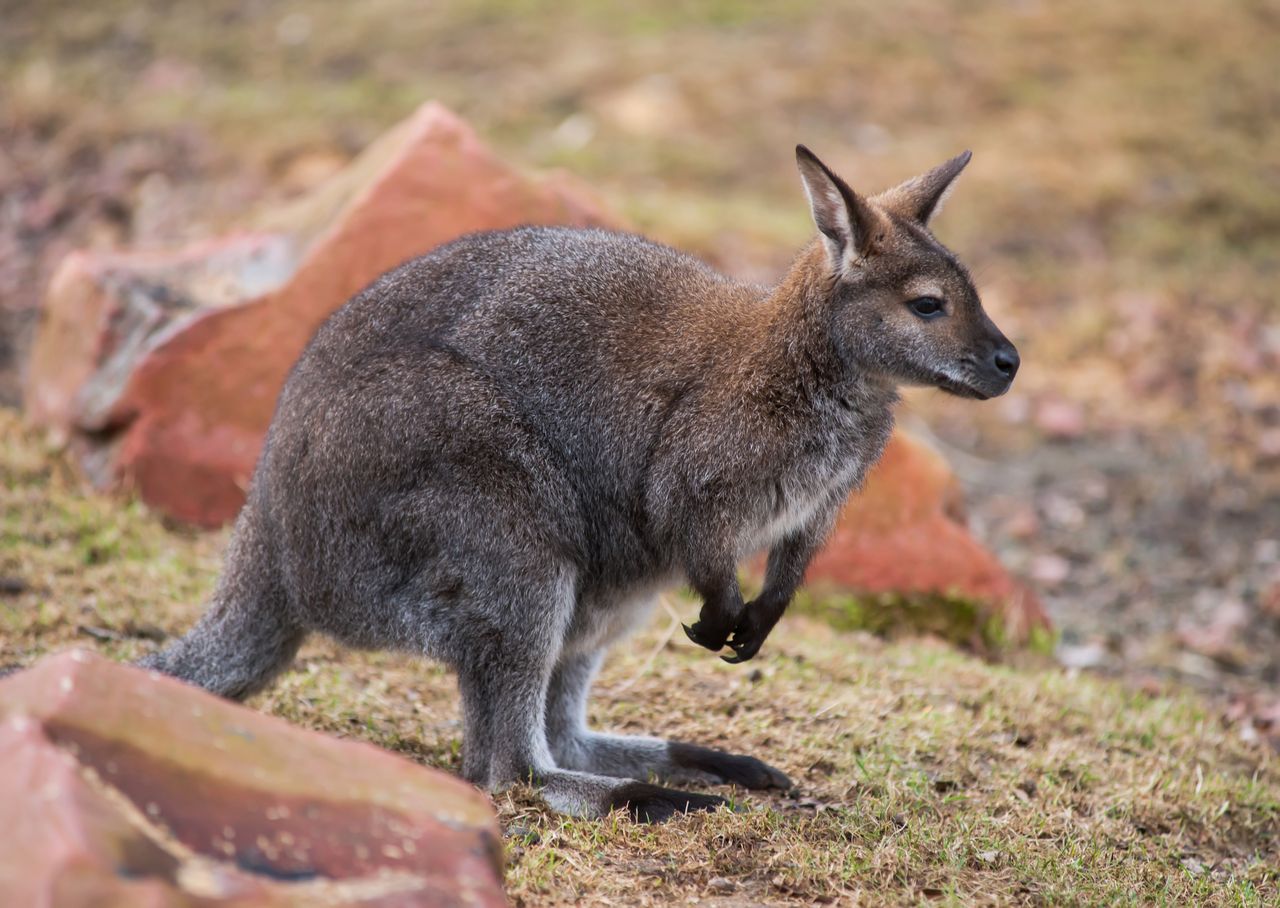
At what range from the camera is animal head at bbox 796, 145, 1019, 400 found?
390 cm

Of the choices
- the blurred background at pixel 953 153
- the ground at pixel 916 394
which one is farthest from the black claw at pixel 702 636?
the blurred background at pixel 953 153

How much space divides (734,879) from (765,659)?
1.78m

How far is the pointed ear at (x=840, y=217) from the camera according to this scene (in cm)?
385

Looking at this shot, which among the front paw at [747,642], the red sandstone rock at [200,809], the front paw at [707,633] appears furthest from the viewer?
the front paw at [747,642]

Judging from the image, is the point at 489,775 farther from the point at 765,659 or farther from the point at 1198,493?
the point at 1198,493

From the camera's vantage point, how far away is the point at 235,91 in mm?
10703

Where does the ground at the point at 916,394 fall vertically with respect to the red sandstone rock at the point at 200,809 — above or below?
below

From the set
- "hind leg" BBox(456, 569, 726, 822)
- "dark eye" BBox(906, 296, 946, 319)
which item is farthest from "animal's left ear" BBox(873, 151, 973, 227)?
"hind leg" BBox(456, 569, 726, 822)

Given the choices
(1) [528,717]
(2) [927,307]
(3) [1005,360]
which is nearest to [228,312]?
(1) [528,717]

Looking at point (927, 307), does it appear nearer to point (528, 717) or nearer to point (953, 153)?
point (528, 717)

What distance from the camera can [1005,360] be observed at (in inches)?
153

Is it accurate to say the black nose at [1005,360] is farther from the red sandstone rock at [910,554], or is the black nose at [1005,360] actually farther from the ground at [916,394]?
the red sandstone rock at [910,554]

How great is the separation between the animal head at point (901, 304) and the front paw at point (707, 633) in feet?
2.69

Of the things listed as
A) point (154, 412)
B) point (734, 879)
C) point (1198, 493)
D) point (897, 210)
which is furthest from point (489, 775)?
point (1198, 493)
